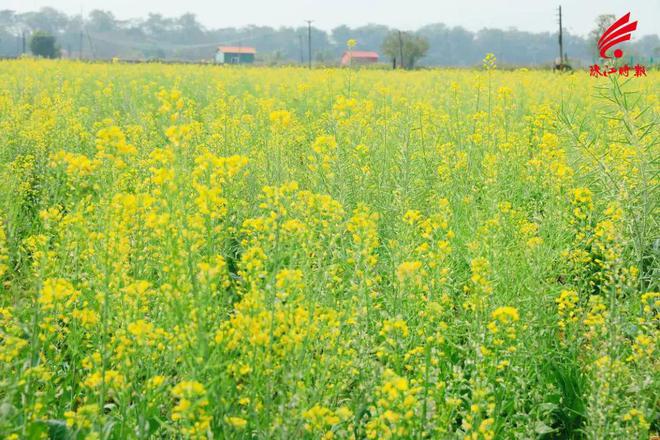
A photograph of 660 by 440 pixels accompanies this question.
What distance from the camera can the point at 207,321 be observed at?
201 cm

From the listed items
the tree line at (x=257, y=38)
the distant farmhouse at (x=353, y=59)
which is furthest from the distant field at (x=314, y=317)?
the tree line at (x=257, y=38)

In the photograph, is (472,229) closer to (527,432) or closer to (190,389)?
(527,432)

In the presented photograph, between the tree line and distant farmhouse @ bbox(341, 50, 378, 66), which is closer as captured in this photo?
distant farmhouse @ bbox(341, 50, 378, 66)

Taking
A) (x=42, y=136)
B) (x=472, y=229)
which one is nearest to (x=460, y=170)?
(x=472, y=229)

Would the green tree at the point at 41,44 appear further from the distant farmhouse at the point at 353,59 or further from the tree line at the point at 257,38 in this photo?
the tree line at the point at 257,38

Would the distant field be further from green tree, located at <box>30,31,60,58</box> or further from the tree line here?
the tree line

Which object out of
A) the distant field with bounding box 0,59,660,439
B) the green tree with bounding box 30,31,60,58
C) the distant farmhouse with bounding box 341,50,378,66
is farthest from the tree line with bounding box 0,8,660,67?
the distant field with bounding box 0,59,660,439

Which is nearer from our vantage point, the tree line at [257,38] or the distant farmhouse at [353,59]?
the distant farmhouse at [353,59]

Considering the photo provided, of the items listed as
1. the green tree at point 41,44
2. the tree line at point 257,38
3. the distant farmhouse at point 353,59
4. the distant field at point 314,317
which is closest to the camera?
the distant field at point 314,317

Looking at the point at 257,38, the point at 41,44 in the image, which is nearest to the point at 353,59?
the point at 41,44

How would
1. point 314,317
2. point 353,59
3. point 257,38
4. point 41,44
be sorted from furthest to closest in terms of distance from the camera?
point 257,38
point 41,44
point 353,59
point 314,317

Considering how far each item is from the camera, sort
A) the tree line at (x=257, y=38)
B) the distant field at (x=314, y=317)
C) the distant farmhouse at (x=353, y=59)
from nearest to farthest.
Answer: the distant field at (x=314, y=317)
the distant farmhouse at (x=353, y=59)
the tree line at (x=257, y=38)

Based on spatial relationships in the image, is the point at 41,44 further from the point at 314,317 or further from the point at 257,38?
the point at 257,38

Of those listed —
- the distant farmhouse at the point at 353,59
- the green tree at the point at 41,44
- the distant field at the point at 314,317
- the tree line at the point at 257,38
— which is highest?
the tree line at the point at 257,38
